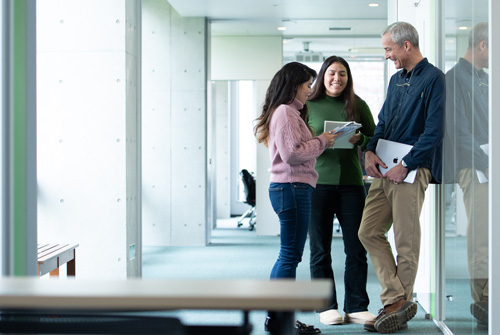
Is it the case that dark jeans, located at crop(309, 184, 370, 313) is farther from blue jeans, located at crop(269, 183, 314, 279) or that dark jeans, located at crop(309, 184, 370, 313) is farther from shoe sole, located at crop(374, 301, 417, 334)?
blue jeans, located at crop(269, 183, 314, 279)

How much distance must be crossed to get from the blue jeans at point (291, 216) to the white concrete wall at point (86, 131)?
2022mm

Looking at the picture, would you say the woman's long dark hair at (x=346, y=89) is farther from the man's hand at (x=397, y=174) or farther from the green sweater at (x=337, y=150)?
the man's hand at (x=397, y=174)

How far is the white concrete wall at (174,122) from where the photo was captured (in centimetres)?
892

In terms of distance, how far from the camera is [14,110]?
3070mm

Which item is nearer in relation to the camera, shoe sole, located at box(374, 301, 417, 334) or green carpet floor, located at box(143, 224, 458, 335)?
shoe sole, located at box(374, 301, 417, 334)

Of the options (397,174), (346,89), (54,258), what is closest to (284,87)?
(346,89)

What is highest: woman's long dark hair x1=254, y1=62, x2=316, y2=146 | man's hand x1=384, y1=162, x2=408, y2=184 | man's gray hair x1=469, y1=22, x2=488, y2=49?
man's gray hair x1=469, y1=22, x2=488, y2=49

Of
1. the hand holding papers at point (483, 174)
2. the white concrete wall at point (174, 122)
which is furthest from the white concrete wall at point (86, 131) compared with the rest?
the white concrete wall at point (174, 122)

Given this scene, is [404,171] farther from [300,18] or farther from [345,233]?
[300,18]

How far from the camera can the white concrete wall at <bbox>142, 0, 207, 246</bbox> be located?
8.92 m

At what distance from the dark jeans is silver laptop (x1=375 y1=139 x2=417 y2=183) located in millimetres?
268

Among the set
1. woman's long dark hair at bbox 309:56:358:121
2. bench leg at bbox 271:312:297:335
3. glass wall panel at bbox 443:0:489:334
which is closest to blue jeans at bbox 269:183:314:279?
woman's long dark hair at bbox 309:56:358:121

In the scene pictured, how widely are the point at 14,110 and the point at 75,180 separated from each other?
2.51 metres

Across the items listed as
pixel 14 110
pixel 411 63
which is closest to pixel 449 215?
pixel 411 63
